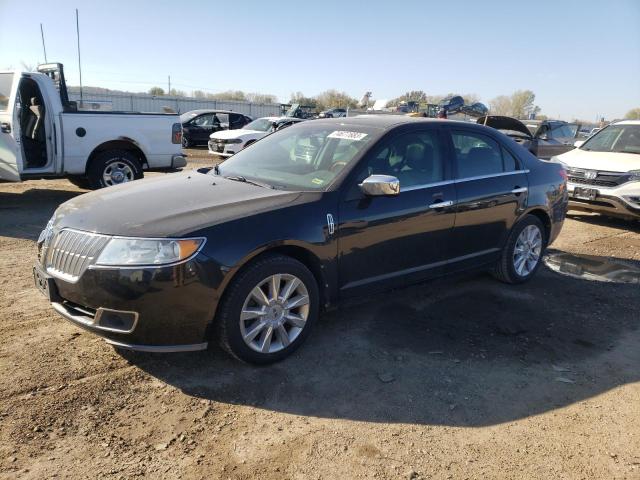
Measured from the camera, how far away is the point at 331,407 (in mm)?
3186

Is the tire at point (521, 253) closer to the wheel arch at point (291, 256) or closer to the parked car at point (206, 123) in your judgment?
the wheel arch at point (291, 256)

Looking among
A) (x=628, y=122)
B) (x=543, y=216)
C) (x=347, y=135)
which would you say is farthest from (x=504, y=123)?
(x=347, y=135)

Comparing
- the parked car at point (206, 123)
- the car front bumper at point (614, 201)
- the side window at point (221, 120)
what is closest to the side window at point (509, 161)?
the car front bumper at point (614, 201)

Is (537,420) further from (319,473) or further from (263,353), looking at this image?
(263,353)

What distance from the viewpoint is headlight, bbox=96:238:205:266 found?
3094 millimetres

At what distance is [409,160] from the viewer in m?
4.39

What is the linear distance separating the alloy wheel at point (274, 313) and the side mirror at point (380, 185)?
85 centimetres

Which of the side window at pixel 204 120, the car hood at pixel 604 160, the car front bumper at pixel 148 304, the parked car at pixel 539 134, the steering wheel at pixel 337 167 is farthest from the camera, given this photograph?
the side window at pixel 204 120

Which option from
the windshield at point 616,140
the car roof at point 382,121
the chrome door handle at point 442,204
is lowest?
the chrome door handle at point 442,204

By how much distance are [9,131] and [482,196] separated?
23.4 feet

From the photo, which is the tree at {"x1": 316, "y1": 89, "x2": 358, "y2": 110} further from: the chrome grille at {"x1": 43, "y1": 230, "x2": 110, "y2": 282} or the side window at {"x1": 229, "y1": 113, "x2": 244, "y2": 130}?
the chrome grille at {"x1": 43, "y1": 230, "x2": 110, "y2": 282}

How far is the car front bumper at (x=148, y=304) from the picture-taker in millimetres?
3062

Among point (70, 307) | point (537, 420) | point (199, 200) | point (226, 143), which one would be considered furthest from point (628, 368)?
point (226, 143)

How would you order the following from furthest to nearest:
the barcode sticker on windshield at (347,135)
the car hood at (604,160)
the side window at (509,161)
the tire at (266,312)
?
the car hood at (604,160) < the side window at (509,161) < the barcode sticker on windshield at (347,135) < the tire at (266,312)
